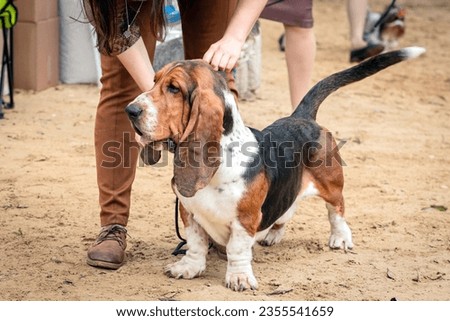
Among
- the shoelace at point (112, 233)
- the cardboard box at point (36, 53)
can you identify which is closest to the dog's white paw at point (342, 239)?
the shoelace at point (112, 233)

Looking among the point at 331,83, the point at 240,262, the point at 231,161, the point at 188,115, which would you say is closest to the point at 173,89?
the point at 188,115

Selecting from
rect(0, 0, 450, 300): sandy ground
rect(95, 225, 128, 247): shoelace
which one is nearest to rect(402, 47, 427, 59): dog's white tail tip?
rect(0, 0, 450, 300): sandy ground

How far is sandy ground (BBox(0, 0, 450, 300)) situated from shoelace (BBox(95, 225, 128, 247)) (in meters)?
0.13

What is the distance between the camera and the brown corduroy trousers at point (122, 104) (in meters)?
4.07

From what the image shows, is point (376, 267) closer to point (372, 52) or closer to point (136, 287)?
point (136, 287)

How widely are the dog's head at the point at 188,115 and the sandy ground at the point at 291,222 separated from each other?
1.99 ft

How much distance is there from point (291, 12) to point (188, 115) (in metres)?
2.21

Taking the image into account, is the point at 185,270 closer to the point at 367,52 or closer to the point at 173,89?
the point at 173,89

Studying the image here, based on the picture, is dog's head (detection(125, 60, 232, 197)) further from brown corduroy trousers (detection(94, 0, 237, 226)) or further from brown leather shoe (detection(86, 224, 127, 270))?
brown leather shoe (detection(86, 224, 127, 270))

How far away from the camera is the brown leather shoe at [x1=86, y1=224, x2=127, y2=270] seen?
406cm

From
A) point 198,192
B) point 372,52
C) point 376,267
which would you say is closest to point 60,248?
point 198,192

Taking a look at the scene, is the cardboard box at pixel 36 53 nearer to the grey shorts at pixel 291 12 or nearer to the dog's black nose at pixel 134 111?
the grey shorts at pixel 291 12

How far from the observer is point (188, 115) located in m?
3.49

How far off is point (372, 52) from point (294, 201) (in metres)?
4.23
